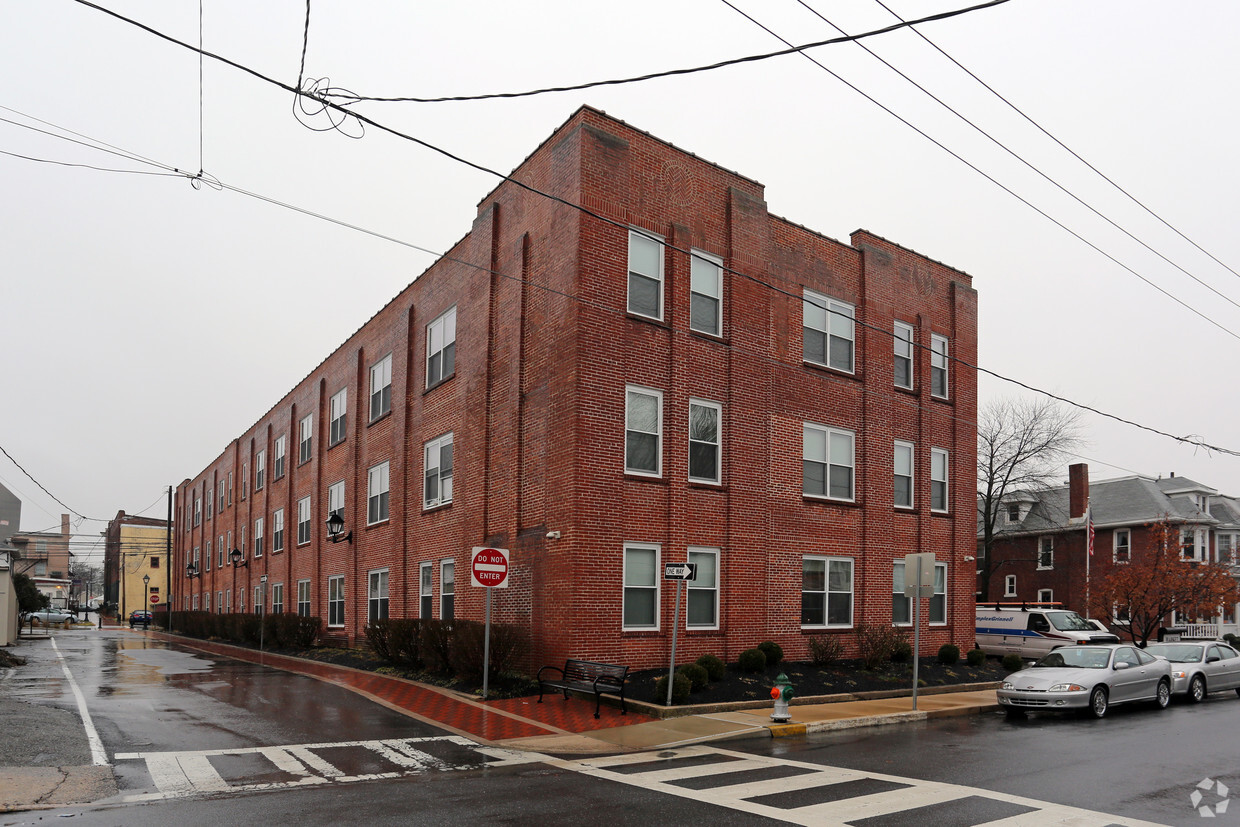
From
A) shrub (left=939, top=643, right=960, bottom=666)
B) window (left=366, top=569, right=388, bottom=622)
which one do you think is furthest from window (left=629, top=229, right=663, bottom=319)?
window (left=366, top=569, right=388, bottom=622)

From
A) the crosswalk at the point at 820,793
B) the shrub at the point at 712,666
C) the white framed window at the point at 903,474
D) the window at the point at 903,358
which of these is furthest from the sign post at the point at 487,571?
the window at the point at 903,358

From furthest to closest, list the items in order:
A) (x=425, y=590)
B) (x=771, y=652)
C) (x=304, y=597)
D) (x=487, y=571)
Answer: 1. (x=304, y=597)
2. (x=425, y=590)
3. (x=771, y=652)
4. (x=487, y=571)

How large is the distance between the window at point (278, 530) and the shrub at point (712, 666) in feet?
86.5

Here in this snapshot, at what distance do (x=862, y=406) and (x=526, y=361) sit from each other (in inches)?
353

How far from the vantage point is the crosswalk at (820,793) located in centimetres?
880

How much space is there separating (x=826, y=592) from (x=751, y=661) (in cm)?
392

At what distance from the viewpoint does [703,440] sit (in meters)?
20.7

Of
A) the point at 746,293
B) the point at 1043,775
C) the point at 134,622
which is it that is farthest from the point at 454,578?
the point at 134,622

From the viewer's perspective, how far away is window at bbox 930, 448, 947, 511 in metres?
26.3

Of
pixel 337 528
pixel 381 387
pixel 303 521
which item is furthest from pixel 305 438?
pixel 381 387

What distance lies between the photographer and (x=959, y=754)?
42.2ft

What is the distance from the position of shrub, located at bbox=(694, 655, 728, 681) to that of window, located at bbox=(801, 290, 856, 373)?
8070 millimetres

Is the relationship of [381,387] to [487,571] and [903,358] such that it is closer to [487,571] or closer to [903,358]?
[487,571]

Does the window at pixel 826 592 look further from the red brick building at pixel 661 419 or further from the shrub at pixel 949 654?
the shrub at pixel 949 654
